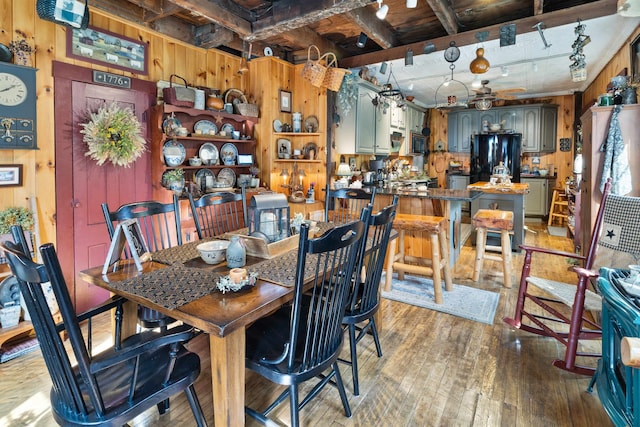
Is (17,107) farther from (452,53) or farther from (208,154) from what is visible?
(452,53)

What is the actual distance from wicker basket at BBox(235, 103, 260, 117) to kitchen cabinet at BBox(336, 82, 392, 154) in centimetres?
117

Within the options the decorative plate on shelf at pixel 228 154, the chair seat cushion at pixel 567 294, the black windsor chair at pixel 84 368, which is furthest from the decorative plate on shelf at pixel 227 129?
the chair seat cushion at pixel 567 294

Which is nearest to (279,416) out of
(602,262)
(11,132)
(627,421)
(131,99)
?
(627,421)

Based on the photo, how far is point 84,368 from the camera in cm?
112

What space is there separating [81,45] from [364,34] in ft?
8.37

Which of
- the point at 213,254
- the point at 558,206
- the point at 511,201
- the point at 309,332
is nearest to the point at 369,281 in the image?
the point at 309,332

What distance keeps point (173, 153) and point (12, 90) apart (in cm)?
128

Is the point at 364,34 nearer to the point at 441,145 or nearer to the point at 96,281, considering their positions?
the point at 96,281

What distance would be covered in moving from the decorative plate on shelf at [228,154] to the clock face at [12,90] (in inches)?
72.2

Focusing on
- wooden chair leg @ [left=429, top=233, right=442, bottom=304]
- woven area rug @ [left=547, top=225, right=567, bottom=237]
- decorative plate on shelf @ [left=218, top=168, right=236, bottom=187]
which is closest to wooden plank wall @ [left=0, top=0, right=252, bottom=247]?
decorative plate on shelf @ [left=218, top=168, right=236, bottom=187]

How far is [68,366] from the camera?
1.13 m

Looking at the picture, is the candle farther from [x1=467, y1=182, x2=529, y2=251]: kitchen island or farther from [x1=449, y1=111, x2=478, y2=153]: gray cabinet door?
[x1=449, y1=111, x2=478, y2=153]: gray cabinet door

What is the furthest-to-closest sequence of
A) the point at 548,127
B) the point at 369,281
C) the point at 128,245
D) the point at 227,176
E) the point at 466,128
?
the point at 466,128 → the point at 548,127 → the point at 227,176 → the point at 369,281 → the point at 128,245

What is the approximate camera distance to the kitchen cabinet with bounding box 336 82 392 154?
4988 millimetres
